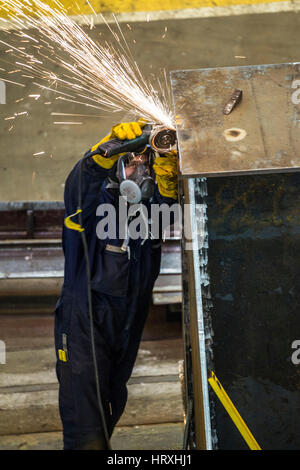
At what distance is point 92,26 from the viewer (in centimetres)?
527

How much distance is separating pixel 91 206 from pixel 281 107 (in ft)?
3.46

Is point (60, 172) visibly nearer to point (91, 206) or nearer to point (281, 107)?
point (91, 206)

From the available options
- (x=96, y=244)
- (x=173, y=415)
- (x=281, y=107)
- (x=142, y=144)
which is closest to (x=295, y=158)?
(x=281, y=107)

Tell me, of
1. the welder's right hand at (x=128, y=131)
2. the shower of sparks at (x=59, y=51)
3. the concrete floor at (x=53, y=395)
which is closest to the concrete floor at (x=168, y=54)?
the shower of sparks at (x=59, y=51)

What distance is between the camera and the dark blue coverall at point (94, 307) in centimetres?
206

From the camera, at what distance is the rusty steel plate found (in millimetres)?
Answer: 1207

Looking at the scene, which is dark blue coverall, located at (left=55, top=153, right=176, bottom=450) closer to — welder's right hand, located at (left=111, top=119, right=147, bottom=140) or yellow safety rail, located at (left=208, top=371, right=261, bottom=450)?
welder's right hand, located at (left=111, top=119, right=147, bottom=140)

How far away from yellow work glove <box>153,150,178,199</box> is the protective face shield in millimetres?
53

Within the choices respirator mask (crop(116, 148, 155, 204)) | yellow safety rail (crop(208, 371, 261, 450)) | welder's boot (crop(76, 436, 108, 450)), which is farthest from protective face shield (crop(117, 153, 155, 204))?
welder's boot (crop(76, 436, 108, 450))

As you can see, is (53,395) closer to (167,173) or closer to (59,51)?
(167,173)

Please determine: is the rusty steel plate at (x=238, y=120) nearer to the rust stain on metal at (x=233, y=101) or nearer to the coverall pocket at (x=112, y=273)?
A: the rust stain on metal at (x=233, y=101)

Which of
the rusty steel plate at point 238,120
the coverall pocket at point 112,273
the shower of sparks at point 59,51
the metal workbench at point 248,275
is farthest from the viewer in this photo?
the shower of sparks at point 59,51

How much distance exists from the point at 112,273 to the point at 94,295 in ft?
0.48

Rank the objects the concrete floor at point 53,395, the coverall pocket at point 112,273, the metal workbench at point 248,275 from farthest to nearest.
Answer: the concrete floor at point 53,395 → the coverall pocket at point 112,273 → the metal workbench at point 248,275
